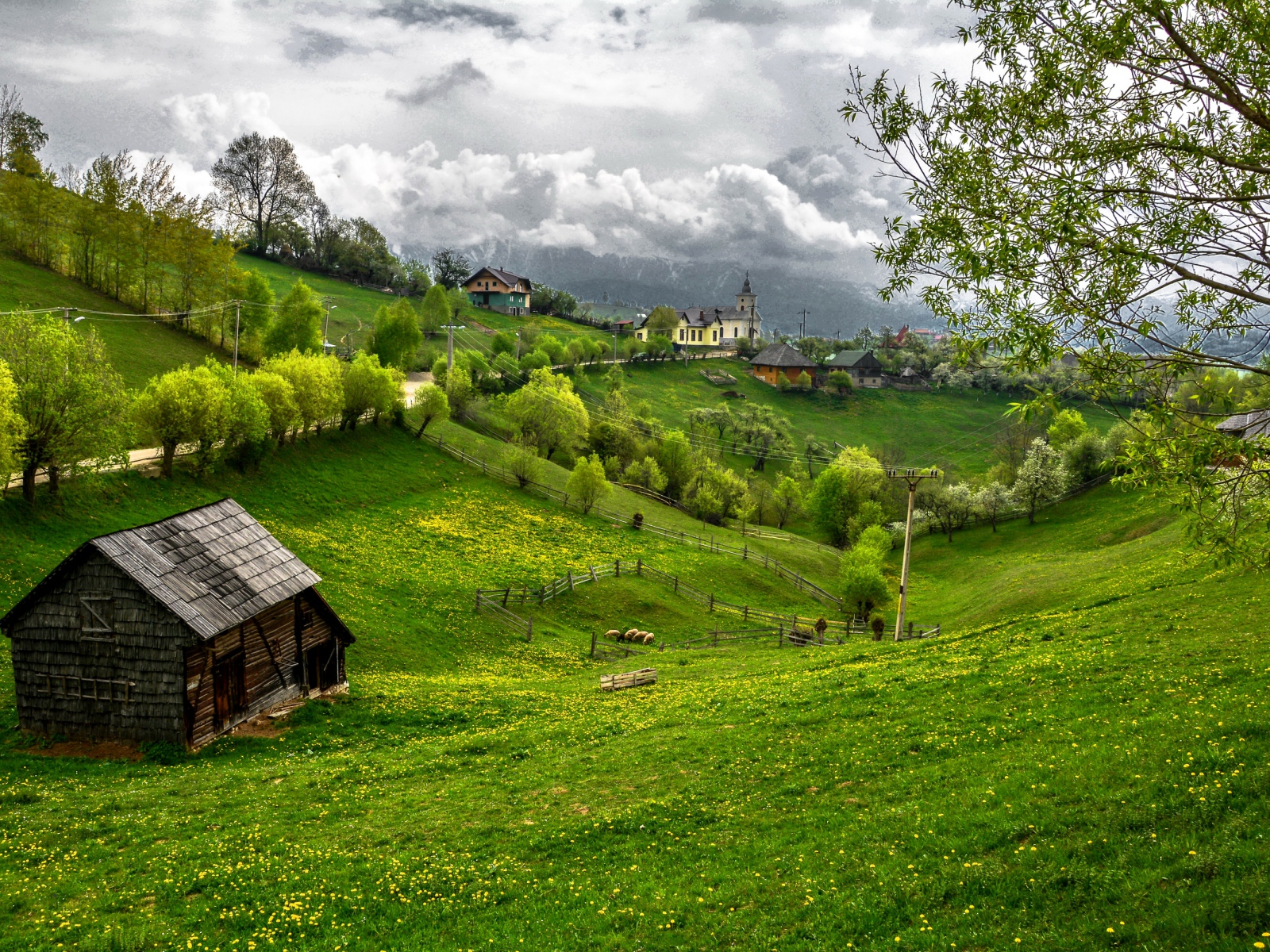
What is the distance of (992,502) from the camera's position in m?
81.2

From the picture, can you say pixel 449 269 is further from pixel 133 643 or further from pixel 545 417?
pixel 133 643

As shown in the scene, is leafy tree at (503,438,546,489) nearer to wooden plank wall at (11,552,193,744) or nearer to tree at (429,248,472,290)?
wooden plank wall at (11,552,193,744)

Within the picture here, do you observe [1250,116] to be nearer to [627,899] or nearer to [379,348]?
[627,899]

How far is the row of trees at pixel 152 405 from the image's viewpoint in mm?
36938

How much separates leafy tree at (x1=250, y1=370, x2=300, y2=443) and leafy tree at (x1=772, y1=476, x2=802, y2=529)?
53118mm

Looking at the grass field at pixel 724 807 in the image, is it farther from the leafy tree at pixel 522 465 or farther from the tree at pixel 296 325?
A: the tree at pixel 296 325

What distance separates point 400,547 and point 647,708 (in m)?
28.7

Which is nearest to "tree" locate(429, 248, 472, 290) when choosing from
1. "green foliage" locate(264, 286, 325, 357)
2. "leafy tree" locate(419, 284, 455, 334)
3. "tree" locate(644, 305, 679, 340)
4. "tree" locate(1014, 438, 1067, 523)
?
"tree" locate(644, 305, 679, 340)

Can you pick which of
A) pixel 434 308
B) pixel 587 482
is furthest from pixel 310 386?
pixel 434 308

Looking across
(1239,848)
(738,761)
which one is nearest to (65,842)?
(738,761)

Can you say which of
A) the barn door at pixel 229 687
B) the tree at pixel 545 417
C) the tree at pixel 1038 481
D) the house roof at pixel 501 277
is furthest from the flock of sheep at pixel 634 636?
the house roof at pixel 501 277

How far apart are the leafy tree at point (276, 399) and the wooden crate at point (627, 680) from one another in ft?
119

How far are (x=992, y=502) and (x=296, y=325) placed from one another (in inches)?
2860

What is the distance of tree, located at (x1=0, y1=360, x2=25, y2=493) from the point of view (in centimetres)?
3341
